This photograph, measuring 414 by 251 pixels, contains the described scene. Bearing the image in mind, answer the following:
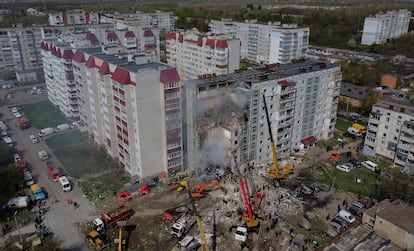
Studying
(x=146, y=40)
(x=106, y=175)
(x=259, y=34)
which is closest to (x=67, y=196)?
(x=106, y=175)

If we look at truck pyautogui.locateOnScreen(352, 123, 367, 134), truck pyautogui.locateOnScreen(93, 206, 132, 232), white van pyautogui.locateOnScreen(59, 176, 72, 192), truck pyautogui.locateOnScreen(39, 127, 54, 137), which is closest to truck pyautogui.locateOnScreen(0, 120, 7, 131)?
truck pyautogui.locateOnScreen(39, 127, 54, 137)

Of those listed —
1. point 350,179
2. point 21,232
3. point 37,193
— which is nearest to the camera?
point 21,232

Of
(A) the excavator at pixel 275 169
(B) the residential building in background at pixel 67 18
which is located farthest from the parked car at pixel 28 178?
(B) the residential building in background at pixel 67 18

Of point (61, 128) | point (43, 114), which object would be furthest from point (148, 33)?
point (61, 128)

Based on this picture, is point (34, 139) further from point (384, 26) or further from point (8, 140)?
point (384, 26)

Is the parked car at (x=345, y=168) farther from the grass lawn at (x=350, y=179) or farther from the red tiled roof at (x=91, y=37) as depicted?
the red tiled roof at (x=91, y=37)

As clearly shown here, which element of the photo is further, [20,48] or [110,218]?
[20,48]

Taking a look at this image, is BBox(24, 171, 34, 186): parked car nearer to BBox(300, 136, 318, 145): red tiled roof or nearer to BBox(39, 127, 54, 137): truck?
BBox(39, 127, 54, 137): truck
